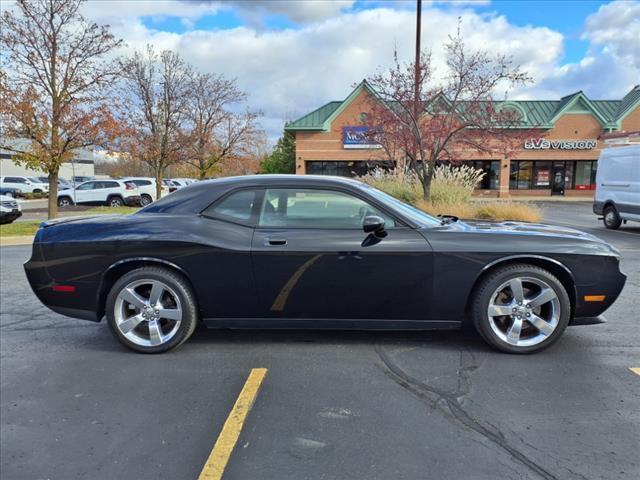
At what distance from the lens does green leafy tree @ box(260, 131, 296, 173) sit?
44938 mm

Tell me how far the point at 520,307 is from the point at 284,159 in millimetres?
43526

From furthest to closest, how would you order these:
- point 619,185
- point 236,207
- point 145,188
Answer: point 145,188
point 619,185
point 236,207

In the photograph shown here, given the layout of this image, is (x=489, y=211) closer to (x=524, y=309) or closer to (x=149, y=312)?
(x=524, y=309)

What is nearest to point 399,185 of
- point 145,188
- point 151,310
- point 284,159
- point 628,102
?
point 145,188

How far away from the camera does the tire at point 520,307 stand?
364cm

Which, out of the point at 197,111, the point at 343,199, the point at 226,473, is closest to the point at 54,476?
the point at 226,473

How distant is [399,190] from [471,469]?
48.1 ft

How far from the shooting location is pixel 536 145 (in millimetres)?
32812

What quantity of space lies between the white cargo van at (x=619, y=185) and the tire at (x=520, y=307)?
413 inches

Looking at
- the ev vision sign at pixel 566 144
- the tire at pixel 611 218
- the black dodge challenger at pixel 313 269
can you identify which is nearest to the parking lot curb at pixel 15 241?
the black dodge challenger at pixel 313 269

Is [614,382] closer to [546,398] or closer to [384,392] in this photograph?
[546,398]

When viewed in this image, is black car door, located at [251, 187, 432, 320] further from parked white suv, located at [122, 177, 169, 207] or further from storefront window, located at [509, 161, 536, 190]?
storefront window, located at [509, 161, 536, 190]

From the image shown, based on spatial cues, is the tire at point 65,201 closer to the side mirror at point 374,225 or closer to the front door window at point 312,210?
the front door window at point 312,210

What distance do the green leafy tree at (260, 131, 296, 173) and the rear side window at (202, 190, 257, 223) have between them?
132 ft
